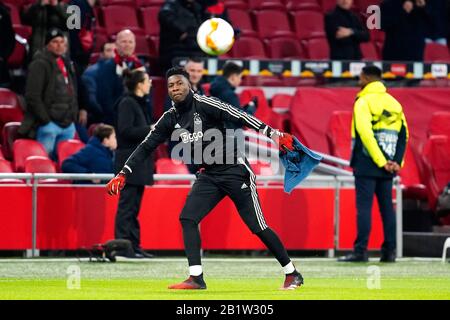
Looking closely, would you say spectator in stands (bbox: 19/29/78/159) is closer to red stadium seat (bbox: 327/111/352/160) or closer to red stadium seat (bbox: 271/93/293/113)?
red stadium seat (bbox: 271/93/293/113)

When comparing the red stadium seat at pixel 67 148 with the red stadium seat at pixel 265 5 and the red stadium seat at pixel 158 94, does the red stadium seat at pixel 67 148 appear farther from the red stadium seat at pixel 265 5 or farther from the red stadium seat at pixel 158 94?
the red stadium seat at pixel 265 5

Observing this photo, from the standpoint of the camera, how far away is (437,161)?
19.8 metres

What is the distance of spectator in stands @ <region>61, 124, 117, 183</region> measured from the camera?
55.6 feet

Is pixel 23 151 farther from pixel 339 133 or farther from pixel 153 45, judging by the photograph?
pixel 339 133

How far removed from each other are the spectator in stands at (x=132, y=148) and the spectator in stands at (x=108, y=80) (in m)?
1.42

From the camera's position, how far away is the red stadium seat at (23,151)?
17.2m

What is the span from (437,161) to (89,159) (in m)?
5.78

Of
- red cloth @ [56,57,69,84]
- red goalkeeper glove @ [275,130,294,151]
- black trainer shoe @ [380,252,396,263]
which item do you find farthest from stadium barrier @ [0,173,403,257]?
red goalkeeper glove @ [275,130,294,151]

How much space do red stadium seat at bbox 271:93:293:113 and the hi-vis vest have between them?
12.5 ft

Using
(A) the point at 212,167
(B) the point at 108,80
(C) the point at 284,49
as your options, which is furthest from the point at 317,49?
(A) the point at 212,167

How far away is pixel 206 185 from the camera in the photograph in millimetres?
12141

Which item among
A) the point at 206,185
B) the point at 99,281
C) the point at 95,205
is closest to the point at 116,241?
the point at 95,205

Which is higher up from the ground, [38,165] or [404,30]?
[404,30]
